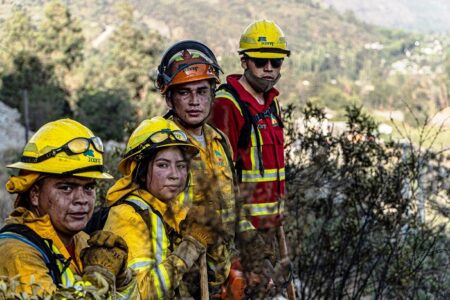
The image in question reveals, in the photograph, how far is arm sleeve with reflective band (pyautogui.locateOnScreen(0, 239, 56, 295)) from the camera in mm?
2771

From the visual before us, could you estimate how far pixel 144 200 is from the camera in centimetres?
364

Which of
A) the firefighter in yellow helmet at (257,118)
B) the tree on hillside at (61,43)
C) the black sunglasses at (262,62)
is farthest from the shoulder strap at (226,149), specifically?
the tree on hillside at (61,43)

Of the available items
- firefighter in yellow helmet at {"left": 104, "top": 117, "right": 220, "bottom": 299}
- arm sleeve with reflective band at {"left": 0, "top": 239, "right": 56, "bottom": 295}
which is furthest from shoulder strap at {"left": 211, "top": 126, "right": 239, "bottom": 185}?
arm sleeve with reflective band at {"left": 0, "top": 239, "right": 56, "bottom": 295}

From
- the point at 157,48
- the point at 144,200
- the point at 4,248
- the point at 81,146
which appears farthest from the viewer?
the point at 157,48

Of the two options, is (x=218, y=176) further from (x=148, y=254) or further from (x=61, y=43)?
(x=61, y=43)

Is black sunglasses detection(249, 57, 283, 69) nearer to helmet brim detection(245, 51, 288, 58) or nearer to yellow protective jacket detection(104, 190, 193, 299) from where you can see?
helmet brim detection(245, 51, 288, 58)

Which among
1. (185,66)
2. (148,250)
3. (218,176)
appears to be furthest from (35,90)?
(148,250)

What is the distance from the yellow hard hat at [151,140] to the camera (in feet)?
12.3

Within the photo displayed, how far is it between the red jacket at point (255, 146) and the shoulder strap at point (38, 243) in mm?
1856

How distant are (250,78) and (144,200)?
1651 millimetres

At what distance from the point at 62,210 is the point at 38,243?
0.73ft

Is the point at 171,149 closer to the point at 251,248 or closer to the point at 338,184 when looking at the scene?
the point at 251,248

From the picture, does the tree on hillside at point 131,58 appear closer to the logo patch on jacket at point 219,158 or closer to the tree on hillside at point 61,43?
the tree on hillside at point 61,43

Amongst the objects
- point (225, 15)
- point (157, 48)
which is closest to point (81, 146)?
point (157, 48)
